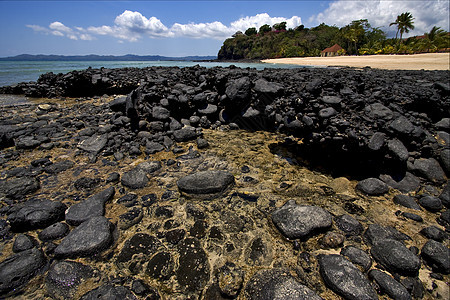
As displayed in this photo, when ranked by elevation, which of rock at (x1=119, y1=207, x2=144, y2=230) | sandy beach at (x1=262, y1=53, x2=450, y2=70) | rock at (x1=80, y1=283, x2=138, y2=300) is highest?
sandy beach at (x1=262, y1=53, x2=450, y2=70)

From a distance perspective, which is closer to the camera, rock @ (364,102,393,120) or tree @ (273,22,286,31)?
rock @ (364,102,393,120)

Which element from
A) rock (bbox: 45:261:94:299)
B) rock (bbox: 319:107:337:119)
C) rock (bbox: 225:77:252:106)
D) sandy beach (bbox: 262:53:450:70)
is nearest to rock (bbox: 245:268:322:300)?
rock (bbox: 45:261:94:299)

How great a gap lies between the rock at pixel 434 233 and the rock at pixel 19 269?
5.23m

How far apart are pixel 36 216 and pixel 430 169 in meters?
7.10

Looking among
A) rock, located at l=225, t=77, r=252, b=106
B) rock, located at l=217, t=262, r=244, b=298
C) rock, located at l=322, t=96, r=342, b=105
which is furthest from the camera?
rock, located at l=225, t=77, r=252, b=106

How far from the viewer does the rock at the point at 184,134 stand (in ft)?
20.3

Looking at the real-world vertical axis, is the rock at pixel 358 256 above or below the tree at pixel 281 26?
below

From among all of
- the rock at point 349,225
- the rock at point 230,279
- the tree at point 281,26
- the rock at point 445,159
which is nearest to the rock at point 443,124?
the rock at point 445,159

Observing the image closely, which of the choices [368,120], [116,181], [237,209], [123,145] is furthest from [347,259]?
[123,145]

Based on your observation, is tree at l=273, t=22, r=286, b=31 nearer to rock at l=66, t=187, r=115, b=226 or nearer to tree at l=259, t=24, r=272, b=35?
tree at l=259, t=24, r=272, b=35

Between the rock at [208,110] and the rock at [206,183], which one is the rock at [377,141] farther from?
the rock at [208,110]

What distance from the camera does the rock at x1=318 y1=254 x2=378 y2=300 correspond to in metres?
2.13

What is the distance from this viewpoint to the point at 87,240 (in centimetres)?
266

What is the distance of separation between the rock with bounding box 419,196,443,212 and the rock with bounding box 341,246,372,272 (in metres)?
1.89
